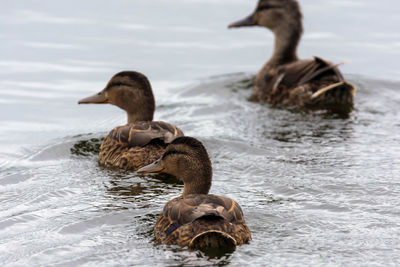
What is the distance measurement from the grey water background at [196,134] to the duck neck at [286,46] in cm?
79

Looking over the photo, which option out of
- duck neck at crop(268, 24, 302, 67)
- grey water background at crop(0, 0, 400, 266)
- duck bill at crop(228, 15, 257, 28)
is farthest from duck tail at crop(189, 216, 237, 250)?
duck bill at crop(228, 15, 257, 28)

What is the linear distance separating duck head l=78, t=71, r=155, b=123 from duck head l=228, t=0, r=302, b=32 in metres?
4.49

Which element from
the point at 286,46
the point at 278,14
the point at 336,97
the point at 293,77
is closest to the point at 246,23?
the point at 278,14

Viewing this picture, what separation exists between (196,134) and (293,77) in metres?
2.55

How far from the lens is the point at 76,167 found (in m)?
9.12

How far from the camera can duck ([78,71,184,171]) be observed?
8.67 m

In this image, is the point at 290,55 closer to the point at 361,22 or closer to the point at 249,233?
the point at 361,22

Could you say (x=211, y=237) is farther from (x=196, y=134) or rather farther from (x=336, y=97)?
(x=336, y=97)

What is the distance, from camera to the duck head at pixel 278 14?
13305mm

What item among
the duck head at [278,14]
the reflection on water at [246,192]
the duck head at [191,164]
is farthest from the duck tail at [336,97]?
the duck head at [191,164]

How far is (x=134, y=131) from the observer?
29.1 ft

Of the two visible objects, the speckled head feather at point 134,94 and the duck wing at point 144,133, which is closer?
the duck wing at point 144,133

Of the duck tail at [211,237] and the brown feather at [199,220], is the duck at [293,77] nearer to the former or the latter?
the brown feather at [199,220]

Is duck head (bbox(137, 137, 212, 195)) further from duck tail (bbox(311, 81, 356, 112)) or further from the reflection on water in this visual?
duck tail (bbox(311, 81, 356, 112))
